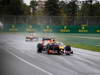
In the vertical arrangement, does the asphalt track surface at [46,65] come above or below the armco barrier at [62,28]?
below

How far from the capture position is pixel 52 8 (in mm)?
20641

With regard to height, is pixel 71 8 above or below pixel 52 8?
above

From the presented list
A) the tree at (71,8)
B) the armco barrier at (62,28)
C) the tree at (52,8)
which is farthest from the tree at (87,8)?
the armco barrier at (62,28)

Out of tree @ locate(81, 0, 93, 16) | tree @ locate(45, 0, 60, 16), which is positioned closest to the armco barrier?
tree @ locate(45, 0, 60, 16)

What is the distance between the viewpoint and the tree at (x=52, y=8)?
62.1 ft

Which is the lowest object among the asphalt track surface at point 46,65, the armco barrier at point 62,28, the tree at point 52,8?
the asphalt track surface at point 46,65

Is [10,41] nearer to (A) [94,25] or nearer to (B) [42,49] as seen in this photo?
(B) [42,49]

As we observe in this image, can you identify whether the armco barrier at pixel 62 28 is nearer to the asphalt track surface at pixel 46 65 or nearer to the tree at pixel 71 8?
the tree at pixel 71 8

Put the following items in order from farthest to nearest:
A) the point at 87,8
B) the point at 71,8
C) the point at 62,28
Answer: the point at 62,28
the point at 71,8
the point at 87,8

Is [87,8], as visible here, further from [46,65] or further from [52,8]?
[46,65]

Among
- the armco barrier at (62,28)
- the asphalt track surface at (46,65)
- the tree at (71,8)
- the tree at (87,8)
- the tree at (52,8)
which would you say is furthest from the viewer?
the armco barrier at (62,28)

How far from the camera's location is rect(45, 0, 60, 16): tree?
62.1ft

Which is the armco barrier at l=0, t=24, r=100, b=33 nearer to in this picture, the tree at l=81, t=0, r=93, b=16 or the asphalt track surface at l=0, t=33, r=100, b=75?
the tree at l=81, t=0, r=93, b=16

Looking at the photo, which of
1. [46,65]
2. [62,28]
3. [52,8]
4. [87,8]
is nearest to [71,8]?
[87,8]
